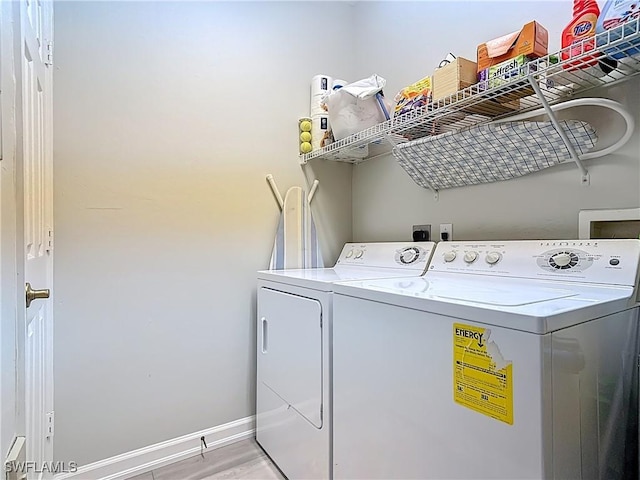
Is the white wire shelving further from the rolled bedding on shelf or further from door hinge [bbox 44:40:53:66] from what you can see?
door hinge [bbox 44:40:53:66]

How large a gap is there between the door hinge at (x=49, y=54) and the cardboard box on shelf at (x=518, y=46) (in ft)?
5.86

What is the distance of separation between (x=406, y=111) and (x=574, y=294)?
999mm

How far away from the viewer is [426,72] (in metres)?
2.07

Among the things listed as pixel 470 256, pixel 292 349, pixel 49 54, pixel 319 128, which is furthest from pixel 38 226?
pixel 470 256

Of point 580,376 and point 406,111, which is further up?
point 406,111

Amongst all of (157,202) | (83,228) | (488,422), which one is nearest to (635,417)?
(488,422)

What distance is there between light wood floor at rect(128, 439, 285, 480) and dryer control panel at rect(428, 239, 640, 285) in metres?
1.30

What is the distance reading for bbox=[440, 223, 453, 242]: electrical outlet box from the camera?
189cm

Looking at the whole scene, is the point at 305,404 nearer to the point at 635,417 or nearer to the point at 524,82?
the point at 635,417

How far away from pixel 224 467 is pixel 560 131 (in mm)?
2106

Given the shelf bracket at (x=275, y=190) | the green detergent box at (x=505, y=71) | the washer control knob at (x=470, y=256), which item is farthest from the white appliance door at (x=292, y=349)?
the green detergent box at (x=505, y=71)

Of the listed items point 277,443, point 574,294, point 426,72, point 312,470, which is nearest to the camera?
point 574,294

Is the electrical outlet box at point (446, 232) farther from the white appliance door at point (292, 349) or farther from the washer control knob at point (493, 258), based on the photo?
the white appliance door at point (292, 349)

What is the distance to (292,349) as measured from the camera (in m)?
1.67
